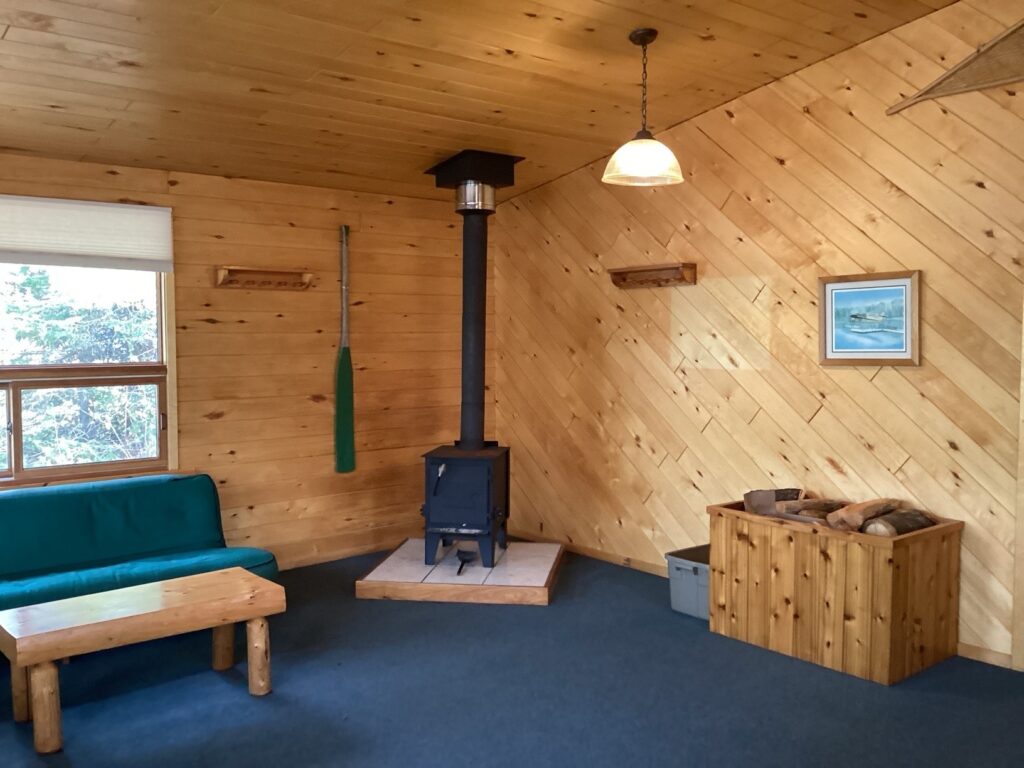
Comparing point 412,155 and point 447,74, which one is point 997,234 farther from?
point 412,155

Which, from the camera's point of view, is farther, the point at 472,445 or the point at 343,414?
the point at 343,414

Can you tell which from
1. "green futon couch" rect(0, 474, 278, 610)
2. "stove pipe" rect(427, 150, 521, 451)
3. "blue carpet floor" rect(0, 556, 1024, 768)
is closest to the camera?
"blue carpet floor" rect(0, 556, 1024, 768)

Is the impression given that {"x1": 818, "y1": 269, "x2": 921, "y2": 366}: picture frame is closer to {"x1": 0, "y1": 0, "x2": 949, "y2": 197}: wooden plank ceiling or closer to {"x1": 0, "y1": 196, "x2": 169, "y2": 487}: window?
{"x1": 0, "y1": 0, "x2": 949, "y2": 197}: wooden plank ceiling

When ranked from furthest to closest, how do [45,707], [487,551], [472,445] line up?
[472,445], [487,551], [45,707]

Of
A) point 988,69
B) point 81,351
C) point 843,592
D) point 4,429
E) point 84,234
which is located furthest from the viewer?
point 81,351

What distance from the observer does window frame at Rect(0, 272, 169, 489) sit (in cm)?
415

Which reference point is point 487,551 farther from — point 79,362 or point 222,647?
point 79,362

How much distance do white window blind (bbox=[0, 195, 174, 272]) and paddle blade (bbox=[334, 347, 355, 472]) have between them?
1138 millimetres

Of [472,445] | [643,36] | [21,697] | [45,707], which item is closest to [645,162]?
[643,36]

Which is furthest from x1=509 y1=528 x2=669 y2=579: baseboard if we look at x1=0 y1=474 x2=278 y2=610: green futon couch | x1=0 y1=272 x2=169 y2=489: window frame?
x1=0 y1=272 x2=169 y2=489: window frame

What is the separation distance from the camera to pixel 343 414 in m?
5.09

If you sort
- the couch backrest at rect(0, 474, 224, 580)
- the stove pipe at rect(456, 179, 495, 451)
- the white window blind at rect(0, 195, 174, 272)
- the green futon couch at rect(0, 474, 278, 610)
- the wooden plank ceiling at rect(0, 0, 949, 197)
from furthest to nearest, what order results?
1. the stove pipe at rect(456, 179, 495, 451)
2. the white window blind at rect(0, 195, 174, 272)
3. the couch backrest at rect(0, 474, 224, 580)
4. the green futon couch at rect(0, 474, 278, 610)
5. the wooden plank ceiling at rect(0, 0, 949, 197)

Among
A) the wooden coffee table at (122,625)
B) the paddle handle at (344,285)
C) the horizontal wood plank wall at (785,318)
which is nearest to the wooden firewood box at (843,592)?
the horizontal wood plank wall at (785,318)

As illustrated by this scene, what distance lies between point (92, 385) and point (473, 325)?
2.05 m
